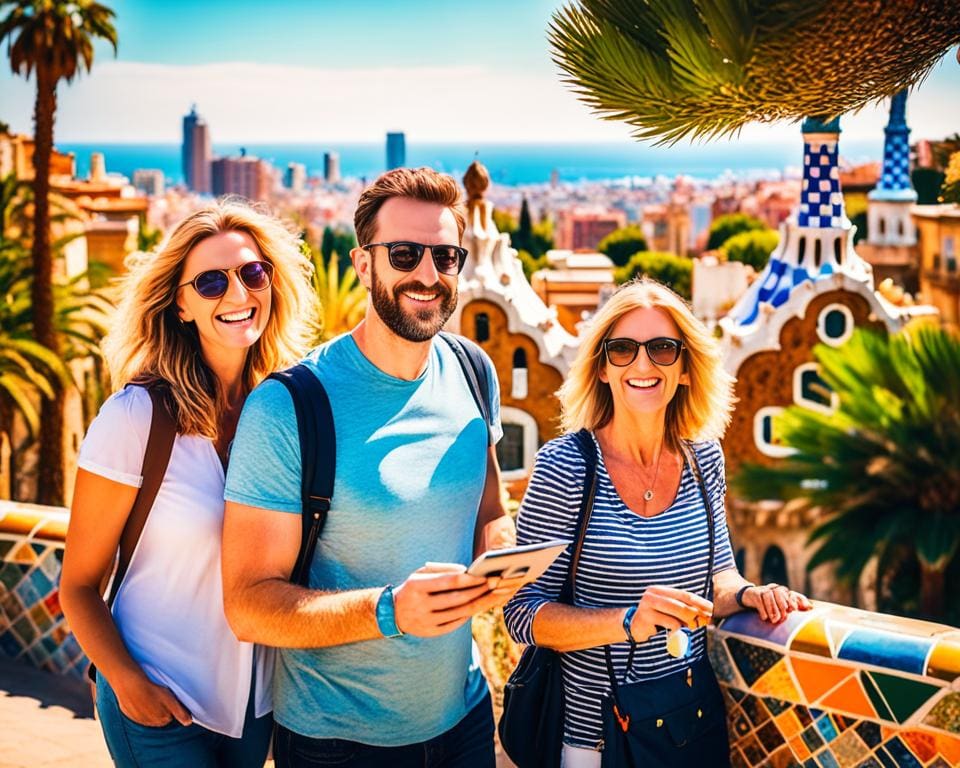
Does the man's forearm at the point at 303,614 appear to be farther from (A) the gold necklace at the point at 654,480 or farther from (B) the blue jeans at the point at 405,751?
(A) the gold necklace at the point at 654,480

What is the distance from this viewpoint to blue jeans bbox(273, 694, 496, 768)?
10.5ft

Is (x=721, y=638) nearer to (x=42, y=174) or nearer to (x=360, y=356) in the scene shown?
(x=360, y=356)

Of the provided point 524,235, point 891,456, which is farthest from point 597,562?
point 524,235

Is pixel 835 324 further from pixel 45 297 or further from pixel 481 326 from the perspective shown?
pixel 45 297

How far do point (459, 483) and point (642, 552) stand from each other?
48 cm

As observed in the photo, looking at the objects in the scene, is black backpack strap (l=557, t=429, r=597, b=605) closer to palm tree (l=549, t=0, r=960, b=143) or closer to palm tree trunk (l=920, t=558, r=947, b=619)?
palm tree (l=549, t=0, r=960, b=143)

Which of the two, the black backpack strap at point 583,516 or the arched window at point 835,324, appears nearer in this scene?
the black backpack strap at point 583,516

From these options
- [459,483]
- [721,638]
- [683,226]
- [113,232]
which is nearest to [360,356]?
[459,483]

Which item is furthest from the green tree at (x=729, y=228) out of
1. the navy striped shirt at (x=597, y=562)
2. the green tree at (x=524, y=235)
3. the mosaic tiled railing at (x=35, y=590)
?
the navy striped shirt at (x=597, y=562)

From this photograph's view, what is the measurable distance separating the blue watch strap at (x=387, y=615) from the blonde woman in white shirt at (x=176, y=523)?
50 cm

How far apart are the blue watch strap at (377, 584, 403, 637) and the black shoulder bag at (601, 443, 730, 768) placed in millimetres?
644

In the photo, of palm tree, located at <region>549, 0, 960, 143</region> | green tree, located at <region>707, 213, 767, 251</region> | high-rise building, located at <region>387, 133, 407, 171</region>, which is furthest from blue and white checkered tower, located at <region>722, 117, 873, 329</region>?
high-rise building, located at <region>387, 133, 407, 171</region>

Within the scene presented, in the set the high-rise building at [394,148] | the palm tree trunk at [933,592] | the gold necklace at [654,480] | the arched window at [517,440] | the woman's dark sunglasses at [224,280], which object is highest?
the high-rise building at [394,148]

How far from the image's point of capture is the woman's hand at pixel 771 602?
3.78 m
